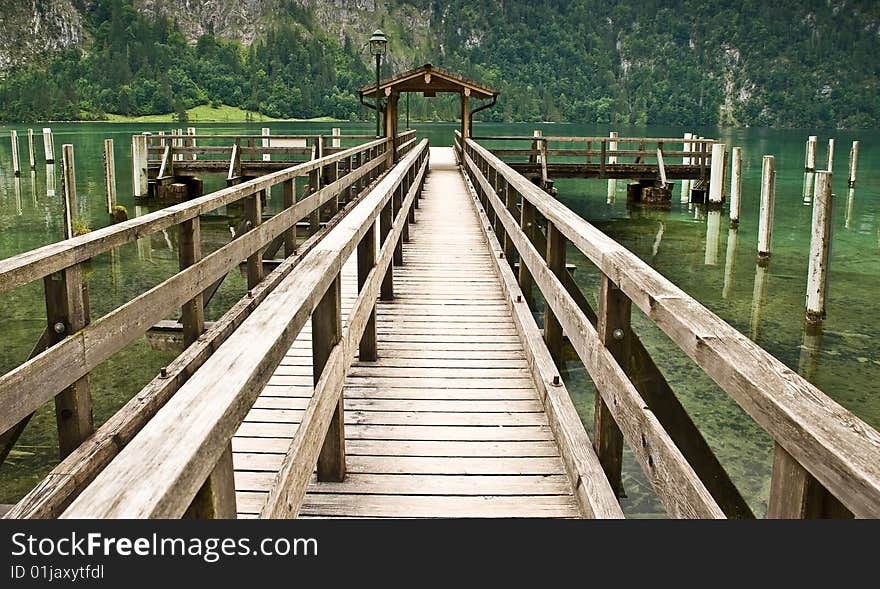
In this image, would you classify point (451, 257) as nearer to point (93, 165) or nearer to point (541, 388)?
point (541, 388)

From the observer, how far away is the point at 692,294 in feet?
49.6

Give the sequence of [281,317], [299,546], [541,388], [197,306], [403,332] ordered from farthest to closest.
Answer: [403,332]
[197,306]
[541,388]
[281,317]
[299,546]

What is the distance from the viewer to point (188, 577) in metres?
1.58

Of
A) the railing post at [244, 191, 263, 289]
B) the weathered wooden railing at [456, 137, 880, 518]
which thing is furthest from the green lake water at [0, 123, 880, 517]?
the weathered wooden railing at [456, 137, 880, 518]

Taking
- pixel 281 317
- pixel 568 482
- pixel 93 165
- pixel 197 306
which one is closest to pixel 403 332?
pixel 197 306

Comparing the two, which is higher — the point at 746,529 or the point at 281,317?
the point at 281,317

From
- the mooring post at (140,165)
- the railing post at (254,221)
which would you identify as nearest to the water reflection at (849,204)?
the railing post at (254,221)

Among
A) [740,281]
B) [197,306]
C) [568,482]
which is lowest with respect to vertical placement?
[740,281]

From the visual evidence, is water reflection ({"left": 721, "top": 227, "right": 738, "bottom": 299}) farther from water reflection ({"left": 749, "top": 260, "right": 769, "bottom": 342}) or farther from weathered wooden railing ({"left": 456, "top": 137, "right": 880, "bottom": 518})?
weathered wooden railing ({"left": 456, "top": 137, "right": 880, "bottom": 518})

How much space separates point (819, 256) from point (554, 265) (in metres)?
9.33

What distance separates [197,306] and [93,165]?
145 feet

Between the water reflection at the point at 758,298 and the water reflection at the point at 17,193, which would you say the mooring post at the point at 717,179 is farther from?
the water reflection at the point at 17,193

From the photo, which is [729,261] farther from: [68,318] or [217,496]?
[217,496]

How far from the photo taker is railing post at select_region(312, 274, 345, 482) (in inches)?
138
